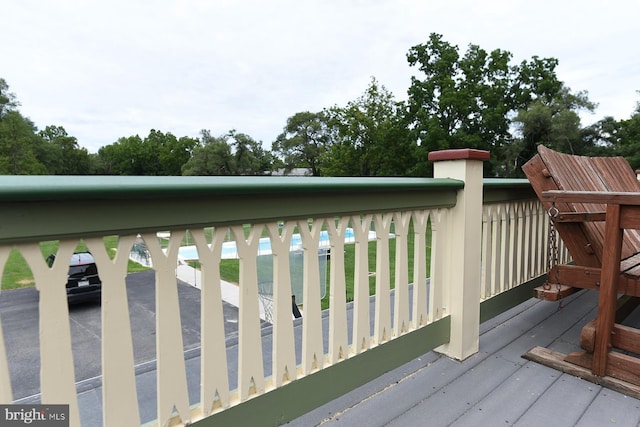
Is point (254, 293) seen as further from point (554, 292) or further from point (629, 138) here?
point (629, 138)

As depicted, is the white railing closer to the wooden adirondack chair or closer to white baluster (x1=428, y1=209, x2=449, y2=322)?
white baluster (x1=428, y1=209, x2=449, y2=322)

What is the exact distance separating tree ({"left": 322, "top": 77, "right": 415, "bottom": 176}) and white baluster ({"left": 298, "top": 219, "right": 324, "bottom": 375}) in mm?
18275

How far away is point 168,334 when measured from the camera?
1.10 meters

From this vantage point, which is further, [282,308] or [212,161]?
[212,161]

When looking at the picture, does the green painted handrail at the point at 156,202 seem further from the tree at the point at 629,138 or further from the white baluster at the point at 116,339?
the tree at the point at 629,138

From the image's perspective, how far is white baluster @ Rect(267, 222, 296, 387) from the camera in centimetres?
135

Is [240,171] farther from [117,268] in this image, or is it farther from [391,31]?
[117,268]

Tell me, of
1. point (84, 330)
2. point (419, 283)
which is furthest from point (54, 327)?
point (84, 330)

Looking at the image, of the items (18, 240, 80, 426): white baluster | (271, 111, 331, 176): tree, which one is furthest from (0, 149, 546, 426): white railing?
(271, 111, 331, 176): tree

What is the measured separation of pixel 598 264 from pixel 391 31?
19.8 meters

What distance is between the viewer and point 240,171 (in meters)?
42.9

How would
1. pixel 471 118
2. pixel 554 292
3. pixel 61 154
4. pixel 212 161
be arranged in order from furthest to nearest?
pixel 212 161
pixel 61 154
pixel 471 118
pixel 554 292

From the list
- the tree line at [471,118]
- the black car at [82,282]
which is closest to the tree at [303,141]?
the tree line at [471,118]

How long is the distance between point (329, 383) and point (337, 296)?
1.21ft
